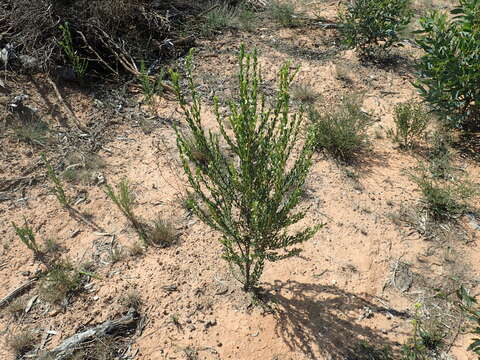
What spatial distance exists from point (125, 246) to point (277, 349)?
1.44 metres

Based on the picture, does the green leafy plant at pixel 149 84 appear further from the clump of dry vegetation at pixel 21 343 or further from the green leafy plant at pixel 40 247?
the clump of dry vegetation at pixel 21 343

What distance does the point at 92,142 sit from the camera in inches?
162

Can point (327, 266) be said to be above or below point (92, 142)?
above

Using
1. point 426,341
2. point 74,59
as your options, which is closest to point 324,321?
point 426,341

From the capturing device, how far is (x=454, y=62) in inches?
155

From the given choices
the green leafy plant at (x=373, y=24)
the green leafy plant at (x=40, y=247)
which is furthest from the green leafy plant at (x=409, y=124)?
the green leafy plant at (x=40, y=247)

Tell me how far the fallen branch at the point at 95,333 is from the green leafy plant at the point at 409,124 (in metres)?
3.20

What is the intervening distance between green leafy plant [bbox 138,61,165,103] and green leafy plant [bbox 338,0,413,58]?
273 cm

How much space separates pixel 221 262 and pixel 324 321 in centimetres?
88

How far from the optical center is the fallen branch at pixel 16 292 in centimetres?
281

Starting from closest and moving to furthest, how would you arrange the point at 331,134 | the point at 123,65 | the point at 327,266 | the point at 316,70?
the point at 327,266 < the point at 331,134 < the point at 123,65 < the point at 316,70

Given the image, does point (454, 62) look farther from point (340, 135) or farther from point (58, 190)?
point (58, 190)

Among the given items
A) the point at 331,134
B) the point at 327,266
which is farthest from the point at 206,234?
the point at 331,134

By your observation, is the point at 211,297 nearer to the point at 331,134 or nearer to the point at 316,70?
the point at 331,134
